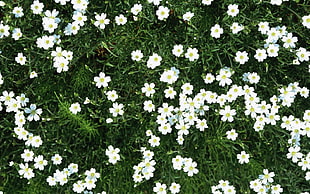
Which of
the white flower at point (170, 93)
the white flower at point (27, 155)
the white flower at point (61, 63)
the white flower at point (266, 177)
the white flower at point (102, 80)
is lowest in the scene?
the white flower at point (266, 177)

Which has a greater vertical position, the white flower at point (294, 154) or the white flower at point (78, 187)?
the white flower at point (294, 154)

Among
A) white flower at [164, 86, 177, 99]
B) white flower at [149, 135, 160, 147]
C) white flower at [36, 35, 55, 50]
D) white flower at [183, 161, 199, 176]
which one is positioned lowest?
white flower at [183, 161, 199, 176]

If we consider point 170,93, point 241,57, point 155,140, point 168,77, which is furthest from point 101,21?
point 241,57

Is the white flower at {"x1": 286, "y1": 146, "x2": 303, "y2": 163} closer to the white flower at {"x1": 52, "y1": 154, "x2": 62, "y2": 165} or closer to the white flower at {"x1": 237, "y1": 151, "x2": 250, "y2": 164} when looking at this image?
the white flower at {"x1": 237, "y1": 151, "x2": 250, "y2": 164}

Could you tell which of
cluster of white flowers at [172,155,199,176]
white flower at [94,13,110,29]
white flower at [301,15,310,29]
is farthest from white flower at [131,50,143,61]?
white flower at [301,15,310,29]

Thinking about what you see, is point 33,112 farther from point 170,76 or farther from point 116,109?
point 170,76

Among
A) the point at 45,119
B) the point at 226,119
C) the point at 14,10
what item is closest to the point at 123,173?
the point at 45,119

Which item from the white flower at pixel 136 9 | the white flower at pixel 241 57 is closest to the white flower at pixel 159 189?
the white flower at pixel 241 57

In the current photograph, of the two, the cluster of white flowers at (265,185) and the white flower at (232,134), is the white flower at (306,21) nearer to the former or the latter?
the white flower at (232,134)
